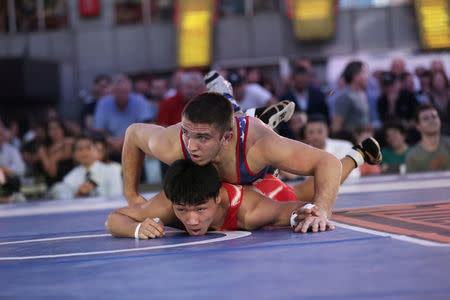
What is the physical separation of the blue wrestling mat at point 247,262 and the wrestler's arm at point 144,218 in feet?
0.20

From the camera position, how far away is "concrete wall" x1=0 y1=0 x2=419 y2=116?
12562 mm

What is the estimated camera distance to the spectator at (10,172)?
6012 millimetres

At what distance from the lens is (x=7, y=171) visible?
615 cm

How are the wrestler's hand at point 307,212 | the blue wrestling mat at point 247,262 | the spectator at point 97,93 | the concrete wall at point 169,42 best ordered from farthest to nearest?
the concrete wall at point 169,42 < the spectator at point 97,93 < the wrestler's hand at point 307,212 < the blue wrestling mat at point 247,262

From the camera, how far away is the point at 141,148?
11.0ft

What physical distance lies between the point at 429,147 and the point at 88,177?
120 inches

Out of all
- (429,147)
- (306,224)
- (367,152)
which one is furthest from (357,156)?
(429,147)

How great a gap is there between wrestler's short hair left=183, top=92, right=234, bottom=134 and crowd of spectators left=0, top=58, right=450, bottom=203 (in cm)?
286

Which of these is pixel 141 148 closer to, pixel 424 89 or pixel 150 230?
pixel 150 230

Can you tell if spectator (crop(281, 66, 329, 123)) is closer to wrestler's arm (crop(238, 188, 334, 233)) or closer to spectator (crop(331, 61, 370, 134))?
spectator (crop(331, 61, 370, 134))

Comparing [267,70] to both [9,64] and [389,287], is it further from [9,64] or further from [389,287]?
[389,287]

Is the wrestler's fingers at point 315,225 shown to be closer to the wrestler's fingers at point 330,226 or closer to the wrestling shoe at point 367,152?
the wrestler's fingers at point 330,226

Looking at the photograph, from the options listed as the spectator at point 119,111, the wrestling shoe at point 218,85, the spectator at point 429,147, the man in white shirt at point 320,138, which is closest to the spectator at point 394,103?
the spectator at point 429,147

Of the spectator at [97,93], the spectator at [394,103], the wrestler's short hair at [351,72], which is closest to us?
the wrestler's short hair at [351,72]
